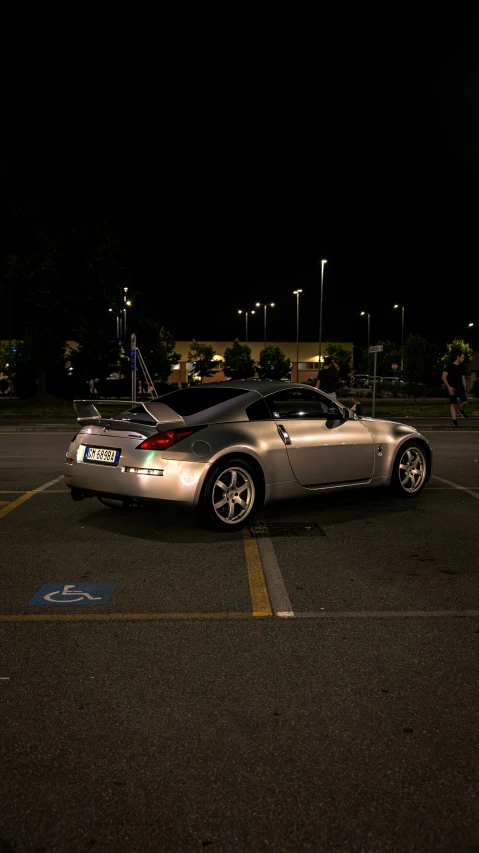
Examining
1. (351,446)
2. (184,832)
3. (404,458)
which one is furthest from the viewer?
(404,458)

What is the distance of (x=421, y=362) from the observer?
7800 centimetres

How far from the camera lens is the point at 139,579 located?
5930 millimetres

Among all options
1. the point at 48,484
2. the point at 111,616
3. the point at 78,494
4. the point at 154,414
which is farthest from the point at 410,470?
the point at 111,616

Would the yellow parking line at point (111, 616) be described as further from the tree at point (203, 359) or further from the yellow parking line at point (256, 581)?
the tree at point (203, 359)

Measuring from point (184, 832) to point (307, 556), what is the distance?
4119 millimetres

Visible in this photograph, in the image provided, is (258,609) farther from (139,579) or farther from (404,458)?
(404,458)

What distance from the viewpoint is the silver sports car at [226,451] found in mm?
7484

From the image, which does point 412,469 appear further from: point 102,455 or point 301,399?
point 102,455

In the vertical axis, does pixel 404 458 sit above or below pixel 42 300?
below

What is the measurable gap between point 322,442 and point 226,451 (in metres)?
1.38

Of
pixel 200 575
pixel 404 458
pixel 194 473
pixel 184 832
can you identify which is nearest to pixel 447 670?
pixel 184 832

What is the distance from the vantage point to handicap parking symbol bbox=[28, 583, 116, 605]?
5.36m

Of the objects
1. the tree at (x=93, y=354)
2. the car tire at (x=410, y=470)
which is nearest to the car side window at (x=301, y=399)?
the car tire at (x=410, y=470)

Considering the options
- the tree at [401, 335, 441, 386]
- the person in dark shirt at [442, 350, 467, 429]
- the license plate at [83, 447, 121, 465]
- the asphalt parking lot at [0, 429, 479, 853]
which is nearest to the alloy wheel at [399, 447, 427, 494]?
the asphalt parking lot at [0, 429, 479, 853]
